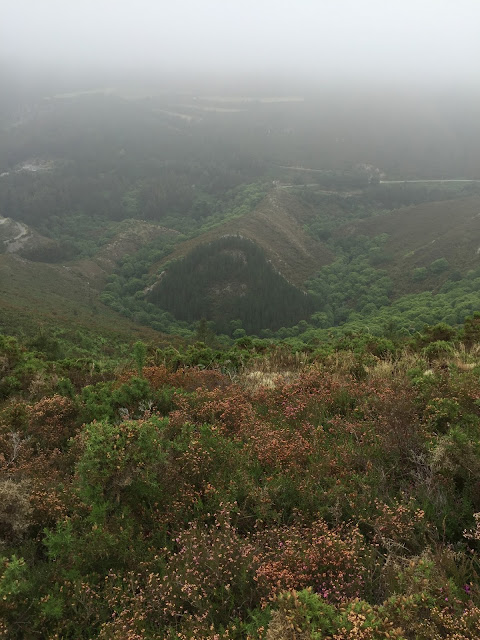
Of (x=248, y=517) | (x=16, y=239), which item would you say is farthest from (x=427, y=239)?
(x=248, y=517)

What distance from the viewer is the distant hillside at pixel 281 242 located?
94.8 metres

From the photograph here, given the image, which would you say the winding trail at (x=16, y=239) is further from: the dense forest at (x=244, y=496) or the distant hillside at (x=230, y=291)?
the dense forest at (x=244, y=496)

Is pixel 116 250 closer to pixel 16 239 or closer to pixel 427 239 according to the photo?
pixel 16 239

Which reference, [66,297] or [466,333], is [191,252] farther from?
[466,333]

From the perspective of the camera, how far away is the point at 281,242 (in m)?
103

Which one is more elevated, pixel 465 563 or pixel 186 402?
pixel 465 563

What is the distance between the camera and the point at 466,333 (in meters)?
10.1

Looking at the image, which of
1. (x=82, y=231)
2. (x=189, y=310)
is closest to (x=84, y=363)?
(x=189, y=310)


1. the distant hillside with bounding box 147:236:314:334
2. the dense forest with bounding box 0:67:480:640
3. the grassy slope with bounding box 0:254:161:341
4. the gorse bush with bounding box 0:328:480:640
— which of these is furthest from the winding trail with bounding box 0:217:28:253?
the gorse bush with bounding box 0:328:480:640

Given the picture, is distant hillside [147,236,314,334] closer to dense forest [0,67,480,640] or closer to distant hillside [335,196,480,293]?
distant hillside [335,196,480,293]

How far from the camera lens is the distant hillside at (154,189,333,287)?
9477 centimetres

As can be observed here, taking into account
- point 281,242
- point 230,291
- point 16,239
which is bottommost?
point 230,291

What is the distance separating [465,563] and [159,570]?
7.56ft

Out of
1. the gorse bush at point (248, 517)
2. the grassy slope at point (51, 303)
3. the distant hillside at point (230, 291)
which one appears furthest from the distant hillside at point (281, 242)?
the gorse bush at point (248, 517)
